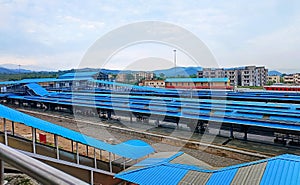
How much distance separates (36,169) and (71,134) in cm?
442

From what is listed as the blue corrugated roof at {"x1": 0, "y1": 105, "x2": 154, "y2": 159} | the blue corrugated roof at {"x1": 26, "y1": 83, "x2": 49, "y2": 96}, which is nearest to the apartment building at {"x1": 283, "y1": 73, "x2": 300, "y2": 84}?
the blue corrugated roof at {"x1": 26, "y1": 83, "x2": 49, "y2": 96}

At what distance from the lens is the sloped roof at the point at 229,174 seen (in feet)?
10.8

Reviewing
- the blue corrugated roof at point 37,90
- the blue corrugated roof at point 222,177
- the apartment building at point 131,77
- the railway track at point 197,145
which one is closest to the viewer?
the blue corrugated roof at point 222,177

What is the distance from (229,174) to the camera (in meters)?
3.67

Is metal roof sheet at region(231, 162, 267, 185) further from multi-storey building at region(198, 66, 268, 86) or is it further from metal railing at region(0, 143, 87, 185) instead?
multi-storey building at region(198, 66, 268, 86)

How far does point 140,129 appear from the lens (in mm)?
10148

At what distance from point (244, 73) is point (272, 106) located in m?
19.8

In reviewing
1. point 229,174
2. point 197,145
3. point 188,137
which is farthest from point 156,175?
point 188,137

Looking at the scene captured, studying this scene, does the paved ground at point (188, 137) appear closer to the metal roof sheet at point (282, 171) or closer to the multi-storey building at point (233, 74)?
the metal roof sheet at point (282, 171)

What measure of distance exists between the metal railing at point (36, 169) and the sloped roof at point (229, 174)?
11.2 feet

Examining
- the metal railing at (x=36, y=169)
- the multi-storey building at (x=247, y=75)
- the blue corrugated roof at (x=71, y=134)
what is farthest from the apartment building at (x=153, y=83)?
the metal railing at (x=36, y=169)

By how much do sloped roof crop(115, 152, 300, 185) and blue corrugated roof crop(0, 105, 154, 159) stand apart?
2.87ft

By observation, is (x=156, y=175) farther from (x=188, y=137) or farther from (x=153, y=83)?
(x=153, y=83)

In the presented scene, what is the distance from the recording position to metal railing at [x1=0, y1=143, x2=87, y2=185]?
44 cm
